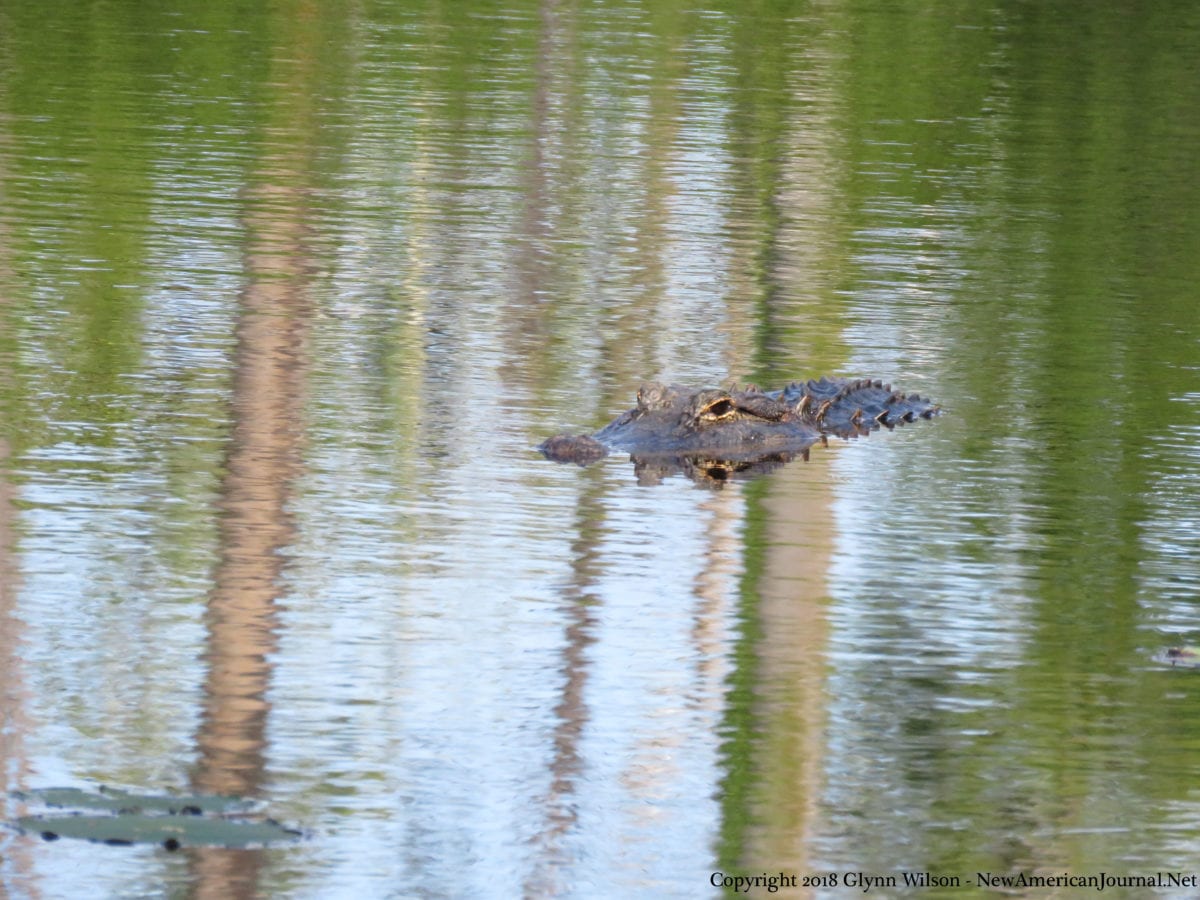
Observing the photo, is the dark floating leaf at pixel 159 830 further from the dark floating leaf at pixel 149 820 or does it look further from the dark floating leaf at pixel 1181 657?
the dark floating leaf at pixel 1181 657

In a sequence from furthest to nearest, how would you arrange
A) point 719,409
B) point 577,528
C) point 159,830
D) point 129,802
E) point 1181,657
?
point 719,409
point 577,528
point 1181,657
point 129,802
point 159,830

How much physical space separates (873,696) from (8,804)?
280cm

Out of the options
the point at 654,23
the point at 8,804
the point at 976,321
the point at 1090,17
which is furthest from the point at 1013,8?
the point at 8,804

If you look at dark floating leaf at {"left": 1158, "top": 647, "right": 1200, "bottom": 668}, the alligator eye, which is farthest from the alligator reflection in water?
dark floating leaf at {"left": 1158, "top": 647, "right": 1200, "bottom": 668}

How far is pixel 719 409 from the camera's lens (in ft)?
37.9

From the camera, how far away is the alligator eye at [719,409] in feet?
37.8

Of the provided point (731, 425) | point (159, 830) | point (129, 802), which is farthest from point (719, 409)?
point (159, 830)

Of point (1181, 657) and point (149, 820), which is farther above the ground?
point (149, 820)

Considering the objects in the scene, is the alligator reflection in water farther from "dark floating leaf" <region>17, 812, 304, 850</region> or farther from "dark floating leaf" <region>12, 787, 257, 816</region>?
"dark floating leaf" <region>17, 812, 304, 850</region>

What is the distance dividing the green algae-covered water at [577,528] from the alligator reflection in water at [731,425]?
5.7 inches

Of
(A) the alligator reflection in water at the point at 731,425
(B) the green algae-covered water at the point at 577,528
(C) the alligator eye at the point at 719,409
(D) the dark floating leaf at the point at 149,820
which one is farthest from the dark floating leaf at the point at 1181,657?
(C) the alligator eye at the point at 719,409

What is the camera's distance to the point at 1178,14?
149 ft

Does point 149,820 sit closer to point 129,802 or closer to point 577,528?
point 129,802

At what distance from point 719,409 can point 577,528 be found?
2156 millimetres
